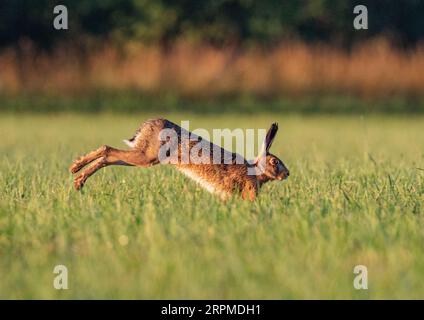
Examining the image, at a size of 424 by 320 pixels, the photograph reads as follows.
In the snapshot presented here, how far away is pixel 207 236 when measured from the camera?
→ 4.53m

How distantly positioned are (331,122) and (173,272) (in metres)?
13.9

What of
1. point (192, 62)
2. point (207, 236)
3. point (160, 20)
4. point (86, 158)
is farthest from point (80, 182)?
point (160, 20)

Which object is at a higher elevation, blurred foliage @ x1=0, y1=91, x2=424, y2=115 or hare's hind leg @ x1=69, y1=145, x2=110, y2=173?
blurred foliage @ x1=0, y1=91, x2=424, y2=115

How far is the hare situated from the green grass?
5.4 inches

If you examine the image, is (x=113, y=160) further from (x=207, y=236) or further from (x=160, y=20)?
(x=160, y=20)

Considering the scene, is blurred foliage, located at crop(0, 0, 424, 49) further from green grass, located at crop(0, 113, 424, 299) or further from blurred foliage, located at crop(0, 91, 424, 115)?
green grass, located at crop(0, 113, 424, 299)

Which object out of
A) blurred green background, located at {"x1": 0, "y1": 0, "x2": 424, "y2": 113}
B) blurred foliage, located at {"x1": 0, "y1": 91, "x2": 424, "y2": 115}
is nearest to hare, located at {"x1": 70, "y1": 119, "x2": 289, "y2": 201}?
blurred foliage, located at {"x1": 0, "y1": 91, "x2": 424, "y2": 115}

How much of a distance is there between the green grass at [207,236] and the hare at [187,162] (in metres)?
0.14

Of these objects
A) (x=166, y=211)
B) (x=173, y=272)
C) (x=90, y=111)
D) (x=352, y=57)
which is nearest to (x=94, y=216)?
(x=166, y=211)

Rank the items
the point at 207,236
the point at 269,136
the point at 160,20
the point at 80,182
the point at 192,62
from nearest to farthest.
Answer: the point at 207,236
the point at 269,136
the point at 80,182
the point at 192,62
the point at 160,20

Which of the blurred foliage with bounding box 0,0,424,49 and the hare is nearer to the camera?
the hare

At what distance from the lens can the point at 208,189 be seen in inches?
249

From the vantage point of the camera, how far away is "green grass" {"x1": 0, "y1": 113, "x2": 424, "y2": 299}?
12.4 feet

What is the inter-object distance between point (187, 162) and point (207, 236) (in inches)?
76.3
